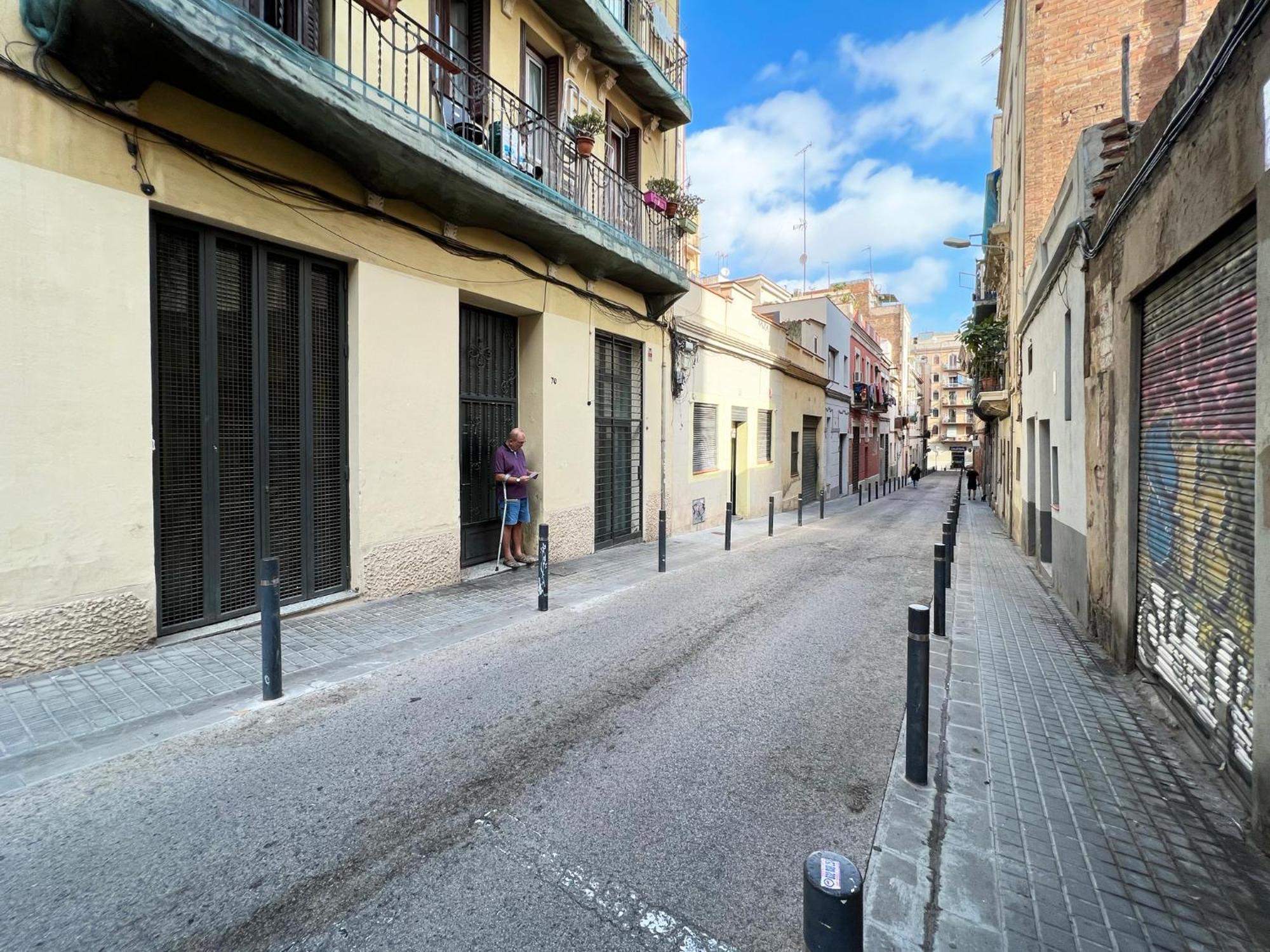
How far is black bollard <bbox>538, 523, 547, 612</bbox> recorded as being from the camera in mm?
6738

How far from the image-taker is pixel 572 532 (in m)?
10.1

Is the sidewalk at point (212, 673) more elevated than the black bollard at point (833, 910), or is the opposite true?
the black bollard at point (833, 910)

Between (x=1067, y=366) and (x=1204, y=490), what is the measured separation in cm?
452

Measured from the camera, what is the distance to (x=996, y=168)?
2219 centimetres

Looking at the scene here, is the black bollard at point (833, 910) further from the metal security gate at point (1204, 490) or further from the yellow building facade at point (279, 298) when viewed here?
the yellow building facade at point (279, 298)

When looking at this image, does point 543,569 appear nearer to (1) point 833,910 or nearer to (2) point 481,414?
(2) point 481,414

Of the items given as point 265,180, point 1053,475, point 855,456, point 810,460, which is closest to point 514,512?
point 265,180

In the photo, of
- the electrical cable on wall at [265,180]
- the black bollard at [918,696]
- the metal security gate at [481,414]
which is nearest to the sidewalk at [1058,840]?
the black bollard at [918,696]

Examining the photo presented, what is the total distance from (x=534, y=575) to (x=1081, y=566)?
663 centimetres

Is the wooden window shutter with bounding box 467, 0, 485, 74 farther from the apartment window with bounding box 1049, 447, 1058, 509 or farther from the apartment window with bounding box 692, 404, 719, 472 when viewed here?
the apartment window with bounding box 1049, 447, 1058, 509

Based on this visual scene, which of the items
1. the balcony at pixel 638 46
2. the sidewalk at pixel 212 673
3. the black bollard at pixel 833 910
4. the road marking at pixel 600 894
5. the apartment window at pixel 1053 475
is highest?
the balcony at pixel 638 46

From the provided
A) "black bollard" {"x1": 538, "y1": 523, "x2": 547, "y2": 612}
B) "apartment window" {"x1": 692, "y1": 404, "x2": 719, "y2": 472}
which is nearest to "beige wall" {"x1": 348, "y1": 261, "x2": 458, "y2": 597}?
"black bollard" {"x1": 538, "y1": 523, "x2": 547, "y2": 612}

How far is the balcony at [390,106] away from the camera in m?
4.49

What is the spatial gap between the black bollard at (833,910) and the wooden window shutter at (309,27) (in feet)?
25.4
